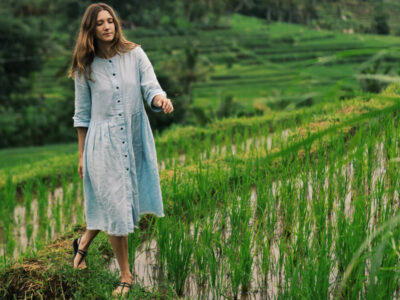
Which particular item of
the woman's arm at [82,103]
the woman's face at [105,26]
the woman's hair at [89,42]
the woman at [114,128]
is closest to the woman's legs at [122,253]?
the woman at [114,128]

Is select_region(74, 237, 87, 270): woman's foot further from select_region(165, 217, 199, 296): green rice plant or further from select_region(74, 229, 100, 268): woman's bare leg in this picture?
select_region(165, 217, 199, 296): green rice plant

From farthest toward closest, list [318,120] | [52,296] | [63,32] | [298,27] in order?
1. [298,27]
2. [63,32]
3. [318,120]
4. [52,296]

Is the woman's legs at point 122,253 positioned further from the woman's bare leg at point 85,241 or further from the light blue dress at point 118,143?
the woman's bare leg at point 85,241

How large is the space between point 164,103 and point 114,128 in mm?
241

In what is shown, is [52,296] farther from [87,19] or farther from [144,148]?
[87,19]

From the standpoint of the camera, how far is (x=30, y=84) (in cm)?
1762

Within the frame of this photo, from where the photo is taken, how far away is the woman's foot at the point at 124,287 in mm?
2137

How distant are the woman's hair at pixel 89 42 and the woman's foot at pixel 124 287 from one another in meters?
0.81

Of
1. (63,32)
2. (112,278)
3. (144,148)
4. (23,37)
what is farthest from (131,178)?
(63,32)

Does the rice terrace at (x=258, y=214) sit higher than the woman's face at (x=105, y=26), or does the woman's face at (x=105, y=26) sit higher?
the woman's face at (x=105, y=26)

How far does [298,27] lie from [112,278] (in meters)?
20.5

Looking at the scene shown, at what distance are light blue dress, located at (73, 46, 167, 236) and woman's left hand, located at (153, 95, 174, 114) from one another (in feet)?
0.10

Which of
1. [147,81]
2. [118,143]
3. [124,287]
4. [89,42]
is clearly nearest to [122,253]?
[124,287]

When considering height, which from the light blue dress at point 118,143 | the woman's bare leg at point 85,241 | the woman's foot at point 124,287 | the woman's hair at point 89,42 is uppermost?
the woman's hair at point 89,42
